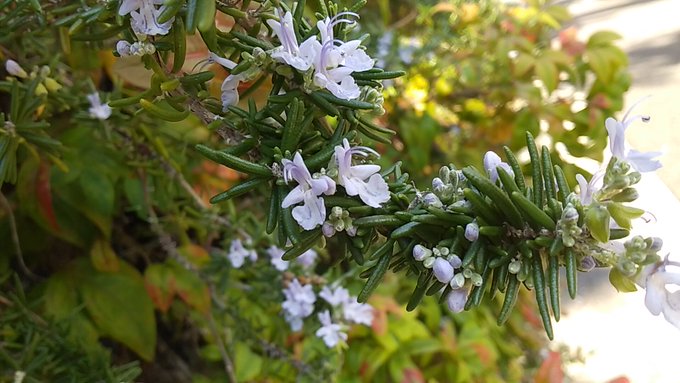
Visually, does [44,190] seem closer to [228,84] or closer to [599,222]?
[228,84]

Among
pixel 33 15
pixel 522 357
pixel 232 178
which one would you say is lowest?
pixel 522 357

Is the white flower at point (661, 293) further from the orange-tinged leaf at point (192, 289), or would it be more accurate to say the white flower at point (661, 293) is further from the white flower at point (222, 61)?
the orange-tinged leaf at point (192, 289)

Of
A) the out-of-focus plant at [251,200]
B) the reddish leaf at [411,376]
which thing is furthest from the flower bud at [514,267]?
the reddish leaf at [411,376]

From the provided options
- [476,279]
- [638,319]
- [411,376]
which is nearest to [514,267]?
[476,279]

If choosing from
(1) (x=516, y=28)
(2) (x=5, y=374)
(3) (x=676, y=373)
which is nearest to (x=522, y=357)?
(3) (x=676, y=373)

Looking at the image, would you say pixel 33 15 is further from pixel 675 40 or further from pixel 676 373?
pixel 675 40

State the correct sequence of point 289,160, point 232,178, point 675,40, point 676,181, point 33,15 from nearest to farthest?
point 289,160 < point 33,15 < point 232,178 < point 676,181 < point 675,40

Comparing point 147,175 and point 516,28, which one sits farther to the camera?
point 516,28
